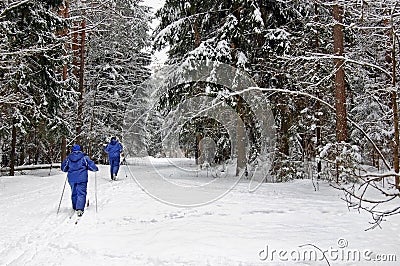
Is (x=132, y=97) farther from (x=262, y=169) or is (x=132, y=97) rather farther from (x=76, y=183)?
(x=76, y=183)

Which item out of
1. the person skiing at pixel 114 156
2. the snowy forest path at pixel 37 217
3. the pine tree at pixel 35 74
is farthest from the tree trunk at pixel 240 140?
the pine tree at pixel 35 74

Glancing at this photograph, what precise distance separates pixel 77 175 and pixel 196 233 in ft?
13.5

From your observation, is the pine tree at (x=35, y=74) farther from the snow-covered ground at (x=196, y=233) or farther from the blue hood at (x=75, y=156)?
the snow-covered ground at (x=196, y=233)

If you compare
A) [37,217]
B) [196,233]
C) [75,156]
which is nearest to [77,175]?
[75,156]

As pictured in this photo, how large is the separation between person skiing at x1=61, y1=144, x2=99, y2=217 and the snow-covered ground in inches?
12.0

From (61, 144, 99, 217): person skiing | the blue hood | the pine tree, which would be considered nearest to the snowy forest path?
(61, 144, 99, 217): person skiing

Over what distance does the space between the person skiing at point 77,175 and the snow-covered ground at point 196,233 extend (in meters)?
0.30

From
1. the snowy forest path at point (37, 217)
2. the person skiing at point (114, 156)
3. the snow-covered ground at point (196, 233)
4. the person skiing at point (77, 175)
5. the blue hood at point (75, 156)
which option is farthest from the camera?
the person skiing at point (114, 156)

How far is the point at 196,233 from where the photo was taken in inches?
231

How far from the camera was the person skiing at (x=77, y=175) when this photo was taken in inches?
336

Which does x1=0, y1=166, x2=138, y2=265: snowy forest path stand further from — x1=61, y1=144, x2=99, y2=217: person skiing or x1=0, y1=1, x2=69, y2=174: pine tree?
x1=0, y1=1, x2=69, y2=174: pine tree

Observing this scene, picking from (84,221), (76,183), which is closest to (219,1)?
(76,183)

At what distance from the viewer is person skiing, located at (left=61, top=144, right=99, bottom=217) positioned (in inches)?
336

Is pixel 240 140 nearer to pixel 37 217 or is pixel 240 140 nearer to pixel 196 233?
pixel 37 217
